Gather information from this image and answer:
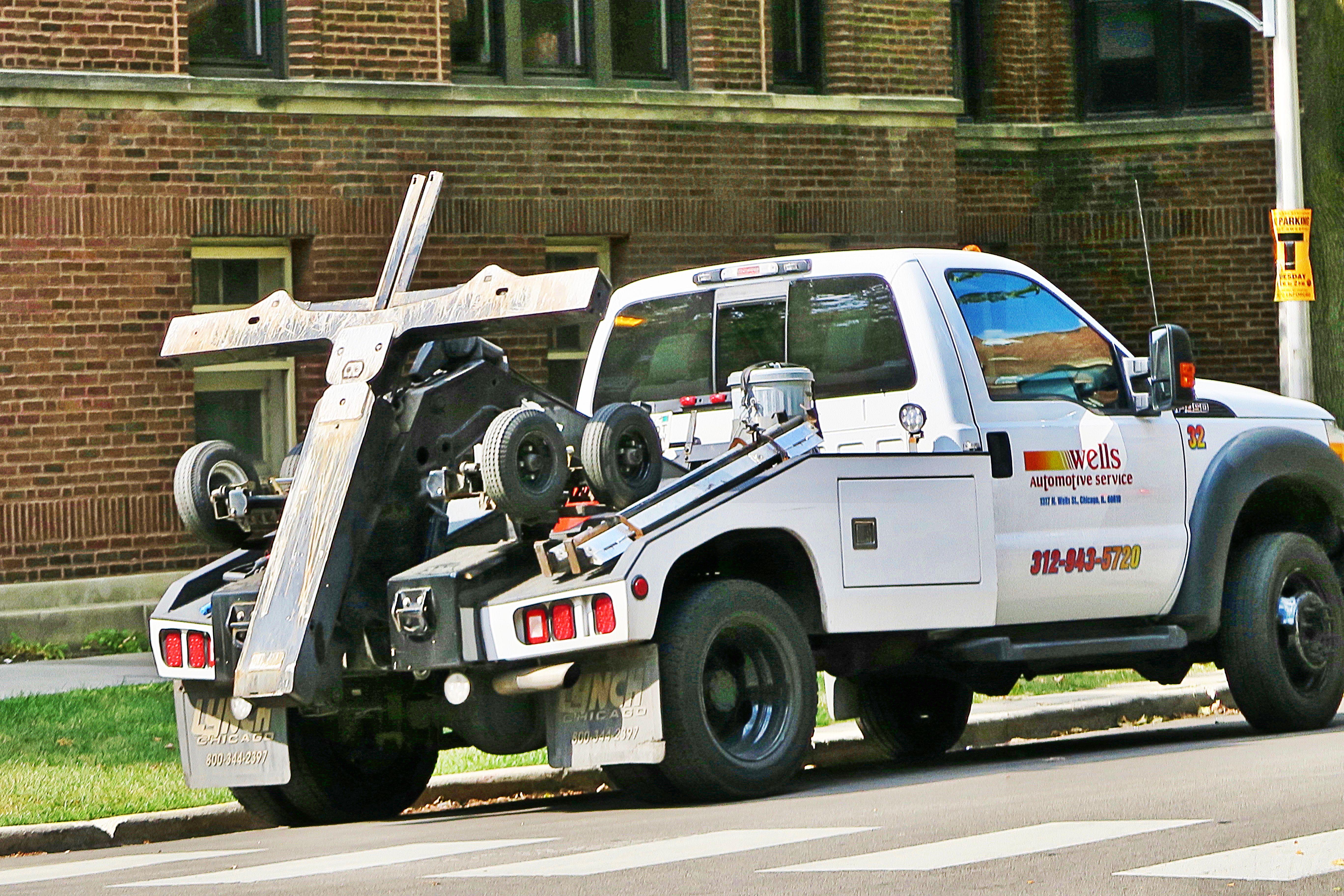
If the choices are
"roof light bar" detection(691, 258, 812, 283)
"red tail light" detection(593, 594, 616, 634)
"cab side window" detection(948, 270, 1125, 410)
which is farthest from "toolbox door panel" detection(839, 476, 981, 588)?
"roof light bar" detection(691, 258, 812, 283)

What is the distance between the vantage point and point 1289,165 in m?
16.9

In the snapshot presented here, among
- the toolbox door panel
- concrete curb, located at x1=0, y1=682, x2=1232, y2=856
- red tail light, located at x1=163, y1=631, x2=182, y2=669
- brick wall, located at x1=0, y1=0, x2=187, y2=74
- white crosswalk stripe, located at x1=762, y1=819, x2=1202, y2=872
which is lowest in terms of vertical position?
concrete curb, located at x1=0, y1=682, x2=1232, y2=856

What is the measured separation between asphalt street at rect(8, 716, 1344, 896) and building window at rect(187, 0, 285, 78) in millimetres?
9000

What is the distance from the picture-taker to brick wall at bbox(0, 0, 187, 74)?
16094mm

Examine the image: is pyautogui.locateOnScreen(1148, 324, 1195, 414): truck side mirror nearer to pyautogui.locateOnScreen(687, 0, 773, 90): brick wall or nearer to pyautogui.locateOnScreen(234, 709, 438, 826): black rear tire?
pyautogui.locateOnScreen(234, 709, 438, 826): black rear tire

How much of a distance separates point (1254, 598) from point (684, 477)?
343 cm

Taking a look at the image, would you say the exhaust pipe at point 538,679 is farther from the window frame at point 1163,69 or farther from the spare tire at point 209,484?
the window frame at point 1163,69

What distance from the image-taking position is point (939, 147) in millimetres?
20297

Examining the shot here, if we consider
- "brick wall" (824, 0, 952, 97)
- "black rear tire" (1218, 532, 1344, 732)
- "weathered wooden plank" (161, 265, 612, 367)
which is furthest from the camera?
"brick wall" (824, 0, 952, 97)

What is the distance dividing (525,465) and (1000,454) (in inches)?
94.2

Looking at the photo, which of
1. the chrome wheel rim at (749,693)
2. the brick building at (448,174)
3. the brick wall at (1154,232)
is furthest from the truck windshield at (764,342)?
the brick wall at (1154,232)

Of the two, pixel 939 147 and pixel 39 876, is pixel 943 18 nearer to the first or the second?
pixel 939 147

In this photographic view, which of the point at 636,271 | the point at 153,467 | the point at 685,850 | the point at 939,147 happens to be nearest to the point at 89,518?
the point at 153,467

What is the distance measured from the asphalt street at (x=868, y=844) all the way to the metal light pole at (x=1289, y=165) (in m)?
7.44
